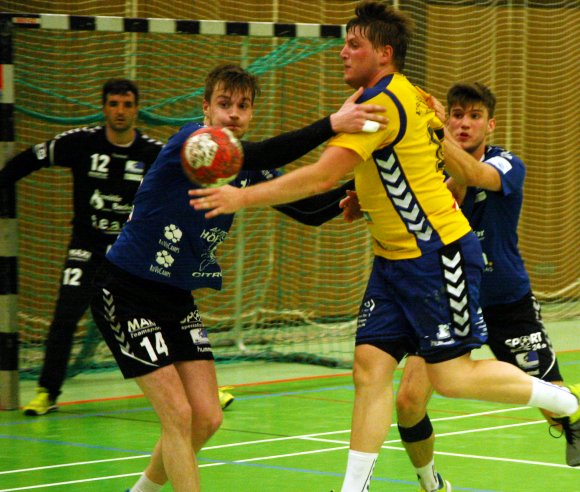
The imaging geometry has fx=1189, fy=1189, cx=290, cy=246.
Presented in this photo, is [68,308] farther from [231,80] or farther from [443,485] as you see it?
[231,80]

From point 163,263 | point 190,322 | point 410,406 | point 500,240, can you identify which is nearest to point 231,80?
point 163,263

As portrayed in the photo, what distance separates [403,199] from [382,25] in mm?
700

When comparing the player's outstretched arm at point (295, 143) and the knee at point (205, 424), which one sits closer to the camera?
the player's outstretched arm at point (295, 143)

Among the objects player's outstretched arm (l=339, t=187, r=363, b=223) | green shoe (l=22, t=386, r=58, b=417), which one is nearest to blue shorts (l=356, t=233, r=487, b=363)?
player's outstretched arm (l=339, t=187, r=363, b=223)

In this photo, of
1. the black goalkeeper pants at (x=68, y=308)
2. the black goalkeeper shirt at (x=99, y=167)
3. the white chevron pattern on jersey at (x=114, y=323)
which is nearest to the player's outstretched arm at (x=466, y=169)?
the white chevron pattern on jersey at (x=114, y=323)

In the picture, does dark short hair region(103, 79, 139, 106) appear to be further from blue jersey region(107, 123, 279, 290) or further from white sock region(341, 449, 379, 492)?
white sock region(341, 449, 379, 492)

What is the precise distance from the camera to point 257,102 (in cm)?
1072

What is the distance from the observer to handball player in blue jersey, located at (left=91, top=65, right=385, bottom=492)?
481cm

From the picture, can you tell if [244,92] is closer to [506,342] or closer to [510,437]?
[506,342]

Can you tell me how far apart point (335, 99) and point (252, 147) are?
6470mm

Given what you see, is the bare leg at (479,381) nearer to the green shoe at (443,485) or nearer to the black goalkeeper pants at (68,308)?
the green shoe at (443,485)

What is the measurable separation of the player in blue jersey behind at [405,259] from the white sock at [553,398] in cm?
6

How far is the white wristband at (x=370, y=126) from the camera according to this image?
177 inches

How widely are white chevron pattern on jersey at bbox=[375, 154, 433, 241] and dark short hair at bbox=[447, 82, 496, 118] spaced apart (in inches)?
53.3
